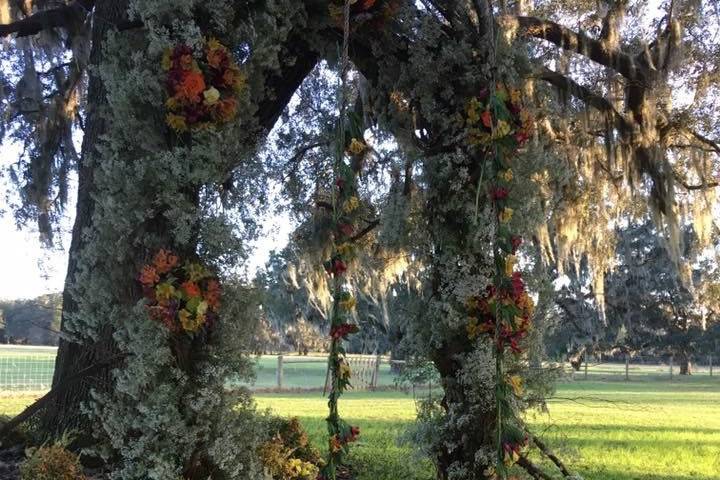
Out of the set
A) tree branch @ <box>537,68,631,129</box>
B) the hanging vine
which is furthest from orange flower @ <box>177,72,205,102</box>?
tree branch @ <box>537,68,631,129</box>

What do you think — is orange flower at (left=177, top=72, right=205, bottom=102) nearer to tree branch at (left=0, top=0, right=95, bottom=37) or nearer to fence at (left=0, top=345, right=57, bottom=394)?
tree branch at (left=0, top=0, right=95, bottom=37)

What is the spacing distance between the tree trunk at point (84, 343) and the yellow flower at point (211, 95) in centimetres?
86

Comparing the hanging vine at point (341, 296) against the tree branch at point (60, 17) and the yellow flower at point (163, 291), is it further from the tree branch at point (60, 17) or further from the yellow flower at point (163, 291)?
the tree branch at point (60, 17)

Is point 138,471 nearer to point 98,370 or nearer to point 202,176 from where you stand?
point 98,370

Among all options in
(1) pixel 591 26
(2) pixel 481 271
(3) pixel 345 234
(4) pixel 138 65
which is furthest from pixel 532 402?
(1) pixel 591 26

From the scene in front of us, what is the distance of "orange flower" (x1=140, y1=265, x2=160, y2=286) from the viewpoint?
279cm

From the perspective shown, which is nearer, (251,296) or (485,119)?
(485,119)

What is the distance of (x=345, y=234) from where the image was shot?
166 cm

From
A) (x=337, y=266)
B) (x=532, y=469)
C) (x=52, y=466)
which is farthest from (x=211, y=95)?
(x=532, y=469)

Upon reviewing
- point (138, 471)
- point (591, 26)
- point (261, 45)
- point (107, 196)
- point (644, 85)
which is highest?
point (591, 26)

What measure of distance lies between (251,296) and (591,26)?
5348 millimetres

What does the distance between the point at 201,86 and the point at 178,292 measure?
36.9 inches

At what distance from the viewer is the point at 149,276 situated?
2.79 meters

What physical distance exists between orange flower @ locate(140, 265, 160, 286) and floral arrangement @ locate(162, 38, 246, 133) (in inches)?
26.3
